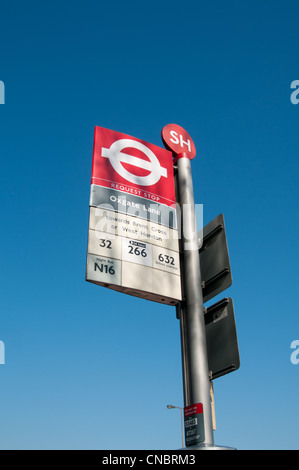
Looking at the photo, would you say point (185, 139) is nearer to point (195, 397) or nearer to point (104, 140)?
point (104, 140)

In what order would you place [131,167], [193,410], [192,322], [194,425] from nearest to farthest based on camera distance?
[194,425]
[193,410]
[192,322]
[131,167]

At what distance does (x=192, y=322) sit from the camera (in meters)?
6.22

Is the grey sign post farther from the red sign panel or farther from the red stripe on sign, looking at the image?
the red sign panel

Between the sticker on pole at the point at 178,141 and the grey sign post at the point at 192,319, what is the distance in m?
0.15

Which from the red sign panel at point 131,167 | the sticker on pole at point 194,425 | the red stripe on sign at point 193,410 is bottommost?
the sticker on pole at point 194,425

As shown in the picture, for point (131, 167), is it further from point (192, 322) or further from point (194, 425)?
point (194, 425)

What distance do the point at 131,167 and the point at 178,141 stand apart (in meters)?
1.55

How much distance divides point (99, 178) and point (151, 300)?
2102 mm

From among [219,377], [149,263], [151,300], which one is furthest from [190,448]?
[149,263]

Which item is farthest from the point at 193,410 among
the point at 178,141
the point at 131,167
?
the point at 178,141

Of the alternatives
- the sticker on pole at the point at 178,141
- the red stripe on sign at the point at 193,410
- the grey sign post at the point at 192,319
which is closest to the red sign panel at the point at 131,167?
the grey sign post at the point at 192,319

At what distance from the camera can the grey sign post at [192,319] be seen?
5.57 metres

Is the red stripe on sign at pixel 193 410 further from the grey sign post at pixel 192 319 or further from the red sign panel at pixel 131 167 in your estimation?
the red sign panel at pixel 131 167
